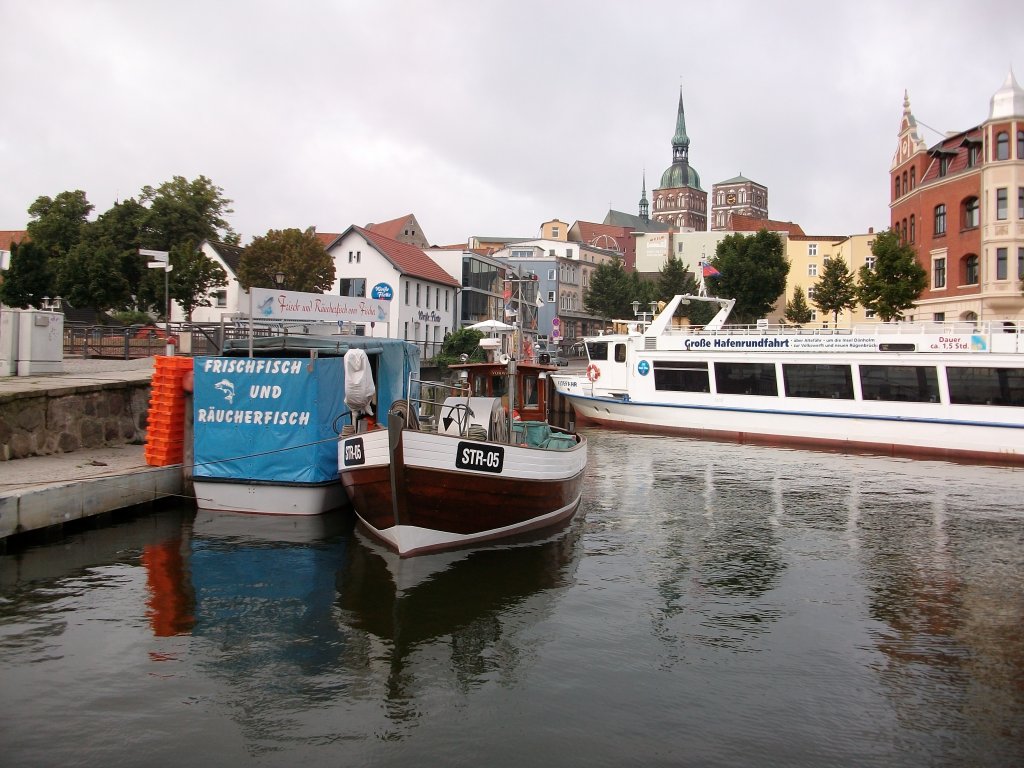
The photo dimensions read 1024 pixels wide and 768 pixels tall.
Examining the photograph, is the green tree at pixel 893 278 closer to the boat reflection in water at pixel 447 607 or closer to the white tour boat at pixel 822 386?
the white tour boat at pixel 822 386

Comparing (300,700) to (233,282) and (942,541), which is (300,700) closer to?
(942,541)

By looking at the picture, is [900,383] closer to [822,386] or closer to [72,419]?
[822,386]

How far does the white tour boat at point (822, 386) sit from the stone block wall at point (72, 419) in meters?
21.0

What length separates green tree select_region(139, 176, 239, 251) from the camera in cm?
5388

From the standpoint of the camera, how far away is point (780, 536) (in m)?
15.2

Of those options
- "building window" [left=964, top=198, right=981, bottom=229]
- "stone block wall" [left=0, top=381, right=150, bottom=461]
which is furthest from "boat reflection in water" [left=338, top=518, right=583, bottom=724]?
"building window" [left=964, top=198, right=981, bottom=229]

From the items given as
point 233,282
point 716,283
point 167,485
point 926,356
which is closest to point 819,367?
point 926,356

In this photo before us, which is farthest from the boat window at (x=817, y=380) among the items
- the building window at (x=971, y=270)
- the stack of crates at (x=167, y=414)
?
the stack of crates at (x=167, y=414)

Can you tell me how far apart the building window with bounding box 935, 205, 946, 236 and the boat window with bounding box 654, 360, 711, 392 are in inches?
886

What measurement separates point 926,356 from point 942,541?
590 inches

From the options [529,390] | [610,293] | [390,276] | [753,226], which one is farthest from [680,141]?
[529,390]

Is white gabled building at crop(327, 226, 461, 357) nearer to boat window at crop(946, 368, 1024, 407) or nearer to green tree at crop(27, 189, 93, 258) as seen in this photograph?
green tree at crop(27, 189, 93, 258)

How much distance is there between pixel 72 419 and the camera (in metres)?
16.2

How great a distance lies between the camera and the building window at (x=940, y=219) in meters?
46.0
